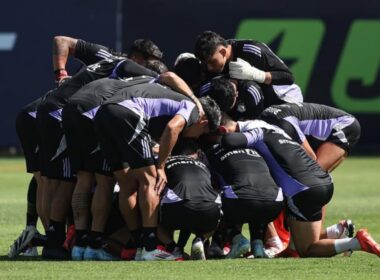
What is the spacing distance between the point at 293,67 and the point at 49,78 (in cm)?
460

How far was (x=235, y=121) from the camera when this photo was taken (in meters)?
10.5

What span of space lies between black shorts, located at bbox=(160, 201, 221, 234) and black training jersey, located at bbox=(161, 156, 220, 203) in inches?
1.9

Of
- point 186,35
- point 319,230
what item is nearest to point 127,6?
point 186,35

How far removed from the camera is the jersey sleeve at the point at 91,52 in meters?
11.1

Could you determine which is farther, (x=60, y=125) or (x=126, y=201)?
(x=60, y=125)

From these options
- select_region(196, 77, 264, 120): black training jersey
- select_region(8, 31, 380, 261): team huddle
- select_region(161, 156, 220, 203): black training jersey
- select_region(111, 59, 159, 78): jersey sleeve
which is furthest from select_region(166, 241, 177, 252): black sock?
select_region(111, 59, 159, 78): jersey sleeve

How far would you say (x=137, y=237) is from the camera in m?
9.59

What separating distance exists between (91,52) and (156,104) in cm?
175

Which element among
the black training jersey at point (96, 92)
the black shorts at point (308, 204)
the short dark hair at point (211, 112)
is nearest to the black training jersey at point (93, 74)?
the black training jersey at point (96, 92)

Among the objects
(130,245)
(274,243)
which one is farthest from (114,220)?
(274,243)

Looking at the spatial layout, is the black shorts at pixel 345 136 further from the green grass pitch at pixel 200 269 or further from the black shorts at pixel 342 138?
the green grass pitch at pixel 200 269

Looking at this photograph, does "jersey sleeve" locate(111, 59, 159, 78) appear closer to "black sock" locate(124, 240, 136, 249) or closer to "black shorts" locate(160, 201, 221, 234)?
"black shorts" locate(160, 201, 221, 234)

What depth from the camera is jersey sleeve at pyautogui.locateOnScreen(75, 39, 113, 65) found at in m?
11.1

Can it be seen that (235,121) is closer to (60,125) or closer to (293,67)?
(60,125)
